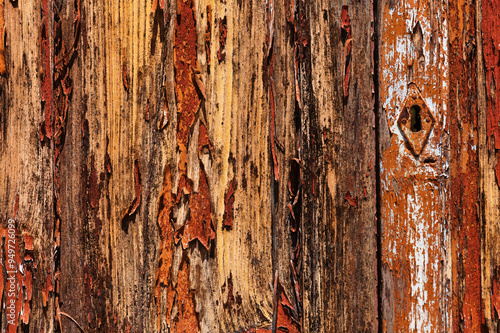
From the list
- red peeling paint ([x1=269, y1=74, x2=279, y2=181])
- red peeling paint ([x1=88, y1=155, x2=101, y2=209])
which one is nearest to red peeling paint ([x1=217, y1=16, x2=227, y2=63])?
red peeling paint ([x1=269, y1=74, x2=279, y2=181])

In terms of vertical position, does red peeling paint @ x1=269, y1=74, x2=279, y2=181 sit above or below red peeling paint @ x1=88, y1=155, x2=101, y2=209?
above

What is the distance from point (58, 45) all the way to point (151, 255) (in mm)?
556

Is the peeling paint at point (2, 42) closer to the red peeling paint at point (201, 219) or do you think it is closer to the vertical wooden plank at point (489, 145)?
the red peeling paint at point (201, 219)

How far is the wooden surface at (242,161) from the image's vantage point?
0.85 meters

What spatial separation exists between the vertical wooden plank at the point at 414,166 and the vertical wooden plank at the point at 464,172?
20 mm

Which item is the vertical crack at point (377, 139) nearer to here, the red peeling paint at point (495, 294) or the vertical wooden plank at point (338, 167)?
the vertical wooden plank at point (338, 167)

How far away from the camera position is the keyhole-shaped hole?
0.85 m

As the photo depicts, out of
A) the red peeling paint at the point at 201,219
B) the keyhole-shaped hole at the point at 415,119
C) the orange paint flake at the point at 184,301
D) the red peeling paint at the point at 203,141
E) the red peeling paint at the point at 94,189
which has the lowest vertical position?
the orange paint flake at the point at 184,301

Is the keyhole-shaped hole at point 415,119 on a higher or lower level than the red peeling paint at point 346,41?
lower

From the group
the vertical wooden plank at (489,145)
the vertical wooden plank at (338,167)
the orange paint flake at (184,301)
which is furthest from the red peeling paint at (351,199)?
the orange paint flake at (184,301)

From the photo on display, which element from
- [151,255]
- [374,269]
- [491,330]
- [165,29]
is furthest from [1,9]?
[491,330]

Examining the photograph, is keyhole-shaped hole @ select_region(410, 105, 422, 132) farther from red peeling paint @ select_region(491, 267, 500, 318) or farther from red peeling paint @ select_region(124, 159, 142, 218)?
red peeling paint @ select_region(124, 159, 142, 218)

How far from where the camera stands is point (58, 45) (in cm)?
88

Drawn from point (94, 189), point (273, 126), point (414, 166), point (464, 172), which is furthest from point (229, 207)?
point (464, 172)
